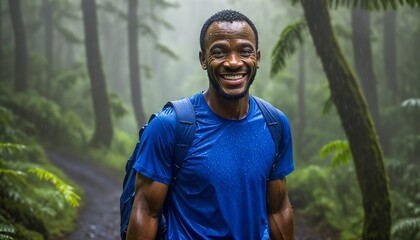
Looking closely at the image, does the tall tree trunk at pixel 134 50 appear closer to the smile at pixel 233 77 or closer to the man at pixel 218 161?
the man at pixel 218 161

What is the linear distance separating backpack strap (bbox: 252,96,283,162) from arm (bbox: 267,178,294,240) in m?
0.17

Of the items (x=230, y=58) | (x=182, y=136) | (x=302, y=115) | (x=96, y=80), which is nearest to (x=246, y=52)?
(x=230, y=58)

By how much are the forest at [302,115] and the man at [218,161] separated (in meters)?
3.11

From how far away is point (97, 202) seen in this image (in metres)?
12.0

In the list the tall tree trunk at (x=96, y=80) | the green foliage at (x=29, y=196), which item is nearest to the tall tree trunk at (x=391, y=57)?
the tall tree trunk at (x=96, y=80)

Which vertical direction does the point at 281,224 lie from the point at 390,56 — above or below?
below

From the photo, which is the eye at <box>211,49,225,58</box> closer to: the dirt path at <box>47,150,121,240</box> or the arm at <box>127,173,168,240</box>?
the arm at <box>127,173,168,240</box>

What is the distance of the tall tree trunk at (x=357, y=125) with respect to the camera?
6.92 m

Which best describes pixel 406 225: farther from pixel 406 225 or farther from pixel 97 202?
pixel 97 202

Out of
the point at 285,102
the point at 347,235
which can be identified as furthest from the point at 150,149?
the point at 285,102

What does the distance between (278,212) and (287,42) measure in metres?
5.77

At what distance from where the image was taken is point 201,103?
263 centimetres

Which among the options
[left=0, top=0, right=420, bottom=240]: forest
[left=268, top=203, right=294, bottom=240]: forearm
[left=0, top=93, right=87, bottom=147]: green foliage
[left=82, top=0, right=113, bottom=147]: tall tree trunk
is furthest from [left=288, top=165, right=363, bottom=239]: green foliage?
[left=0, top=93, right=87, bottom=147]: green foliage

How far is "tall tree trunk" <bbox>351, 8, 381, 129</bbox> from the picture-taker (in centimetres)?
1228
